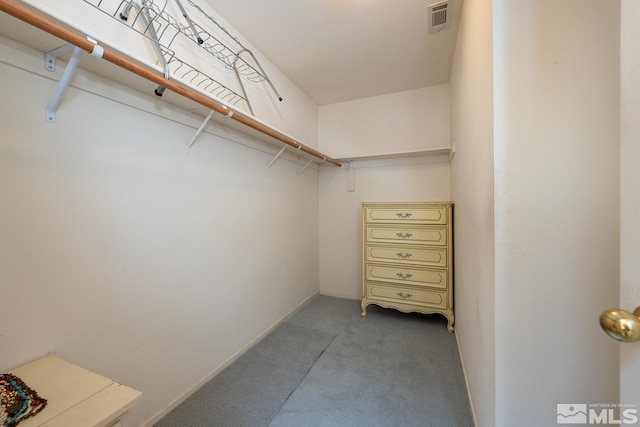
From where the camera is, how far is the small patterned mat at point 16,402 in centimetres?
64

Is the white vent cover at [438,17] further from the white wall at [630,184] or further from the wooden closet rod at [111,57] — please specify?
the white wall at [630,184]

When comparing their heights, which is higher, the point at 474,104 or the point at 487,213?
the point at 474,104

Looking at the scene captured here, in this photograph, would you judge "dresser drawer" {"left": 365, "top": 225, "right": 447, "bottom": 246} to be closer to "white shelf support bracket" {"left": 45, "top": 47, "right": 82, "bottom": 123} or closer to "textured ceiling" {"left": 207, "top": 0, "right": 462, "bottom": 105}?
"textured ceiling" {"left": 207, "top": 0, "right": 462, "bottom": 105}

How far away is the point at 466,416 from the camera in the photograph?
4.54ft

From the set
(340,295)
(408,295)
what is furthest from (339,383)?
(340,295)

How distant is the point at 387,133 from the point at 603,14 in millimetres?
2194

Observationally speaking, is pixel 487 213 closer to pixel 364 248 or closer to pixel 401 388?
pixel 401 388

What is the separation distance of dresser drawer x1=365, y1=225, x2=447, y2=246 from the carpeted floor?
0.84 meters

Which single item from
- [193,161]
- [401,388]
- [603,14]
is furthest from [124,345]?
[603,14]

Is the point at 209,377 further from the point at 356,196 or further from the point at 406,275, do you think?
the point at 356,196

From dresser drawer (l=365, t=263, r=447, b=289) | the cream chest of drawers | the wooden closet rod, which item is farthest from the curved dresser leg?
the wooden closet rod

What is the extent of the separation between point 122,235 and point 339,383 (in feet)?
5.15

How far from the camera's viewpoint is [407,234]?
2492 millimetres

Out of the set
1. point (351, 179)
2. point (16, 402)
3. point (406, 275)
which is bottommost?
point (406, 275)
